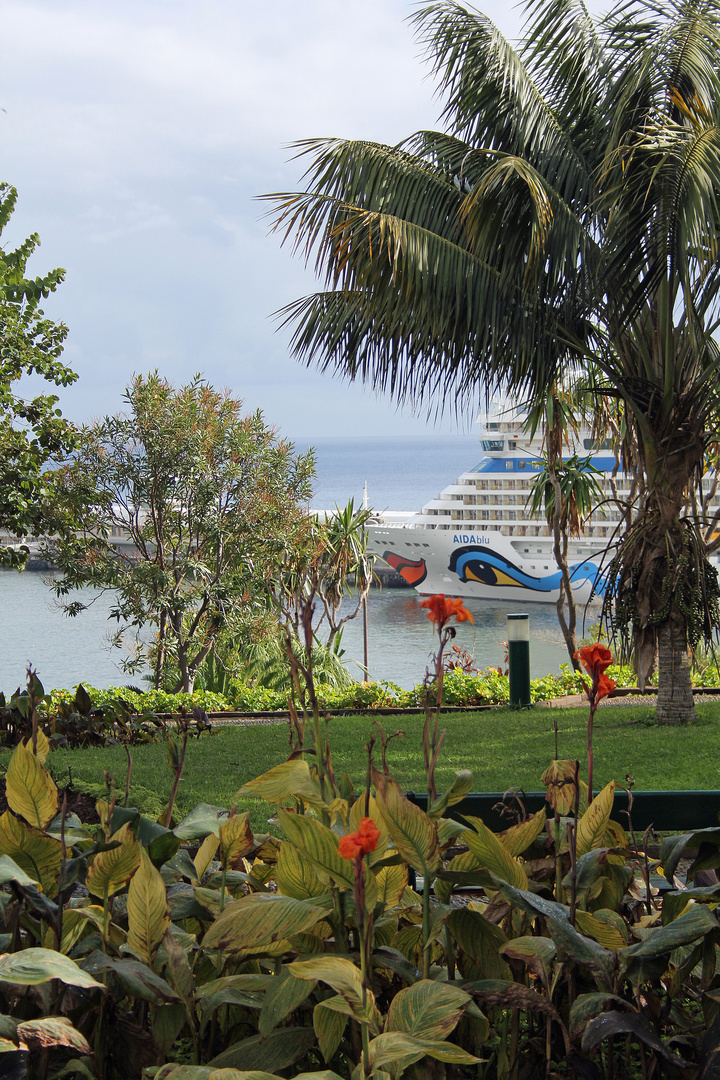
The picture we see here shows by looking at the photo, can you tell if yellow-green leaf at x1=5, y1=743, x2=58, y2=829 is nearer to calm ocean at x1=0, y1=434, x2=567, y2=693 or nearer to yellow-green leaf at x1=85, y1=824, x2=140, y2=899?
yellow-green leaf at x1=85, y1=824, x2=140, y2=899

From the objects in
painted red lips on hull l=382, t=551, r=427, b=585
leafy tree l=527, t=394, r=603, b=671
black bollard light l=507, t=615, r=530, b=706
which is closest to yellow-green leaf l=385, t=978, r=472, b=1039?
black bollard light l=507, t=615, r=530, b=706

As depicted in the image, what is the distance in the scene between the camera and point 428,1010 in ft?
2.89

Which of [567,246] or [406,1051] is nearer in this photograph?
[406,1051]

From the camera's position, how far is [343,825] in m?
1.08

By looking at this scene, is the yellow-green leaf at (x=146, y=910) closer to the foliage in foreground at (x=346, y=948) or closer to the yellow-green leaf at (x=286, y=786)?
the foliage in foreground at (x=346, y=948)

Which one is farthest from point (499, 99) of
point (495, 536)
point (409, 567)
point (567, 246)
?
point (409, 567)

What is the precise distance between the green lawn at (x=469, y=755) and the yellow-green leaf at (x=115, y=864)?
292cm

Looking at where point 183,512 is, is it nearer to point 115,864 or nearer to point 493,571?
point 115,864

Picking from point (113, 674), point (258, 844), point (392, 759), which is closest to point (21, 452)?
point (392, 759)

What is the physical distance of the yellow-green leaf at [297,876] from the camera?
102 centimetres

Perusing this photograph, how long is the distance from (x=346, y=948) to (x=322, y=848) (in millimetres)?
164

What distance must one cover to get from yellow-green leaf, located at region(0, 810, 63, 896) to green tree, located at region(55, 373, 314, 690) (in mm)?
9057

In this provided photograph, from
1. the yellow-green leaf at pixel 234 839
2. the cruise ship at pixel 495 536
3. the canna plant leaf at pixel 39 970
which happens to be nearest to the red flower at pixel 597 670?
the yellow-green leaf at pixel 234 839

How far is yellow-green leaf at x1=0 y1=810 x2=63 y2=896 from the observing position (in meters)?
1.10
